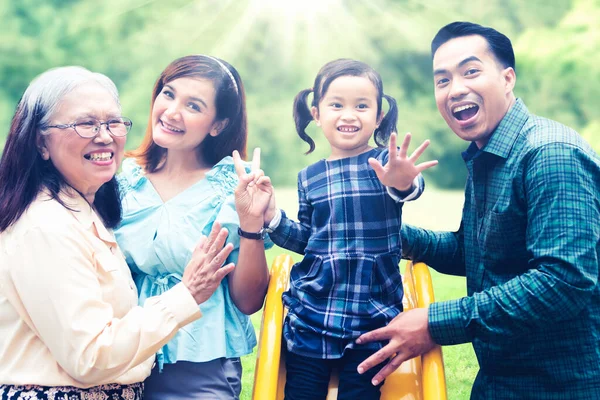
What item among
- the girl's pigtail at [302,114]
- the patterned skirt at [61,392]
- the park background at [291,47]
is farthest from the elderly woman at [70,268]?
the park background at [291,47]

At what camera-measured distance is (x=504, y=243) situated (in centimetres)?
181

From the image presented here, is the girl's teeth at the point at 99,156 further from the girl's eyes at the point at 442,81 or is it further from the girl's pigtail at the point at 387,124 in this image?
the girl's eyes at the point at 442,81

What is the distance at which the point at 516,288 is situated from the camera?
170 cm

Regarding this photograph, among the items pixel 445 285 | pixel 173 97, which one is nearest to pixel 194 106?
pixel 173 97

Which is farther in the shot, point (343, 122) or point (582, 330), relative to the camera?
point (343, 122)

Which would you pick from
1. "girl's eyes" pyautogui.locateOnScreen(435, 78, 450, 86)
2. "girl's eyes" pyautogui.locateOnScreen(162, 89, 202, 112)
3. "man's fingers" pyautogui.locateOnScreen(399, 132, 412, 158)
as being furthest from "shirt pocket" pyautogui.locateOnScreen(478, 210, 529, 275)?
"girl's eyes" pyautogui.locateOnScreen(162, 89, 202, 112)

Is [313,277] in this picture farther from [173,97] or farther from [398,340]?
[173,97]

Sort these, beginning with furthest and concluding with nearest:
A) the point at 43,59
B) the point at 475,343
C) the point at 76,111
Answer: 1. the point at 43,59
2. the point at 475,343
3. the point at 76,111

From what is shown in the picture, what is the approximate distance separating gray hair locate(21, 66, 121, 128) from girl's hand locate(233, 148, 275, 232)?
0.50m

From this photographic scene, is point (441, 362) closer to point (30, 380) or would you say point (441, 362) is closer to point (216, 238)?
point (216, 238)

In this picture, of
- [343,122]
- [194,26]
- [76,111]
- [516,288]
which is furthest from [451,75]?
[194,26]

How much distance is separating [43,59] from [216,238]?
9.20 metres

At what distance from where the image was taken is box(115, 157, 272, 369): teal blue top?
2.01 m

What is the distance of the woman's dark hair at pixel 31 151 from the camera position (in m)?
1.63
